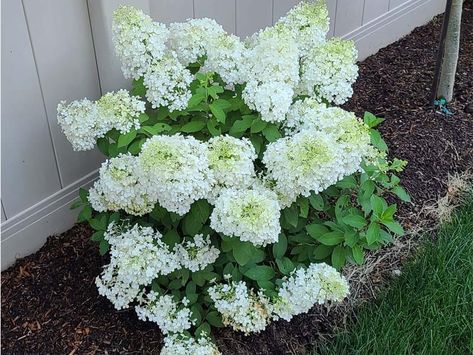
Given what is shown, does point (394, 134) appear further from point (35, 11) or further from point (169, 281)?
point (35, 11)

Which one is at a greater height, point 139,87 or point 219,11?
point 139,87

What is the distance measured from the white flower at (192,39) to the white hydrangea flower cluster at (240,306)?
786 millimetres

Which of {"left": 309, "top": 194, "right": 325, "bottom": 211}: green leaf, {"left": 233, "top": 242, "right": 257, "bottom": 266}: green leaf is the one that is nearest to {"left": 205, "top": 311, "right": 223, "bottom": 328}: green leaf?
{"left": 233, "top": 242, "right": 257, "bottom": 266}: green leaf

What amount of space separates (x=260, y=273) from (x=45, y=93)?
1006mm

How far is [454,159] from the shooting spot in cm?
310

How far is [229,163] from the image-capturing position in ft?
6.09

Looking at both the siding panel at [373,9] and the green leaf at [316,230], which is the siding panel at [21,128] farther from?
the siding panel at [373,9]

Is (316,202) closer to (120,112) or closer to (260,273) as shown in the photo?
(260,273)

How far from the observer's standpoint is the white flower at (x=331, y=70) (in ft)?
6.91

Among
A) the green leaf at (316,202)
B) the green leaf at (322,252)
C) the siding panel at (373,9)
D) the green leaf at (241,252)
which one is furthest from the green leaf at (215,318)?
the siding panel at (373,9)

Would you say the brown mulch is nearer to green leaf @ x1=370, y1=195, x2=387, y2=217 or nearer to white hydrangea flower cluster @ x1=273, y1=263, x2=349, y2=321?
white hydrangea flower cluster @ x1=273, y1=263, x2=349, y2=321

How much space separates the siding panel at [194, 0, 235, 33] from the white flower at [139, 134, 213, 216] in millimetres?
1265

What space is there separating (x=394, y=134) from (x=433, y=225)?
1.91ft

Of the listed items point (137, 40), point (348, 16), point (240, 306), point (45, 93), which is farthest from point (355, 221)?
point (348, 16)
